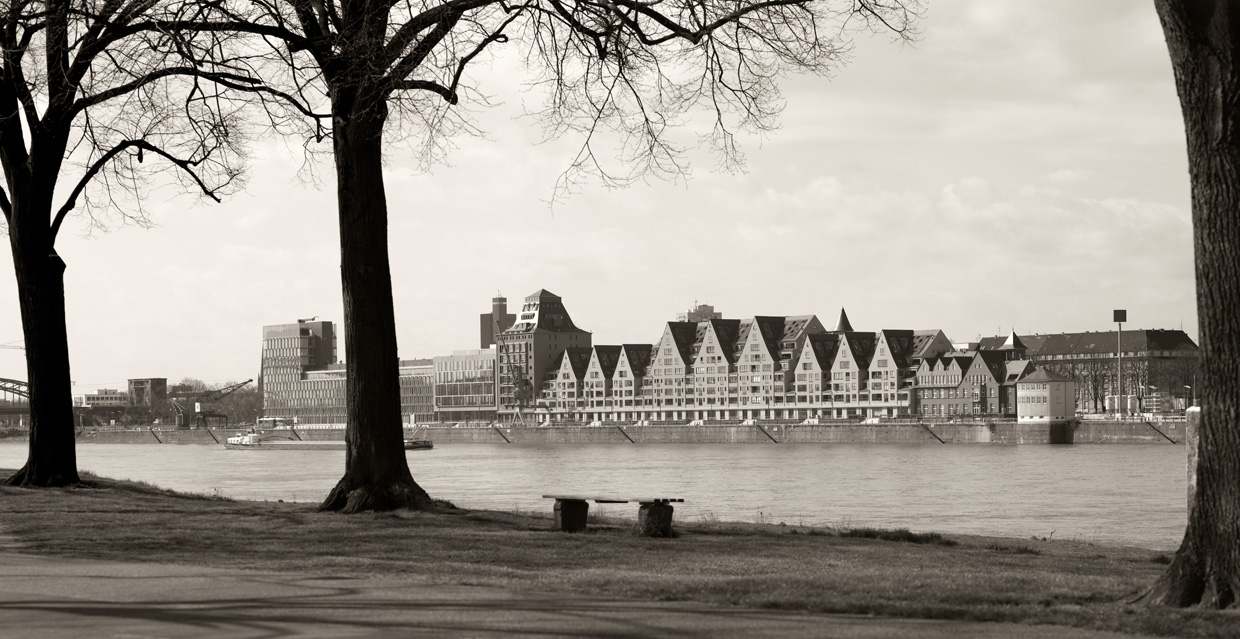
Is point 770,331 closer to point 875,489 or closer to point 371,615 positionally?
point 875,489

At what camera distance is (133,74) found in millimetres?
17953

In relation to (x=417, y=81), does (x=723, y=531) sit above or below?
below

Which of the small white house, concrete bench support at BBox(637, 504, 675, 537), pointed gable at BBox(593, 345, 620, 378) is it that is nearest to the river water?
concrete bench support at BBox(637, 504, 675, 537)

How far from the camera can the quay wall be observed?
12144 centimetres

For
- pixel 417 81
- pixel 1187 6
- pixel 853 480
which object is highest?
pixel 417 81

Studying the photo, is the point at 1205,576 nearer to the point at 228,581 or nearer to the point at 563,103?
the point at 228,581

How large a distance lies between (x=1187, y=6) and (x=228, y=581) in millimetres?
7454

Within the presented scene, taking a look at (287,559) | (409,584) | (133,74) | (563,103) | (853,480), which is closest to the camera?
(409,584)

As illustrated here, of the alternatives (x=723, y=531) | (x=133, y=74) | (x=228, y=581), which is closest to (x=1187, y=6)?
(x=228, y=581)

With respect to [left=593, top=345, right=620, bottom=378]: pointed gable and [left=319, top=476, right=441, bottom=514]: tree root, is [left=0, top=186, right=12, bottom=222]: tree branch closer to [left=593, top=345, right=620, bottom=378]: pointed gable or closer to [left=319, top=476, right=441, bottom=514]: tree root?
[left=319, top=476, right=441, bottom=514]: tree root

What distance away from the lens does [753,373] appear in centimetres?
17438

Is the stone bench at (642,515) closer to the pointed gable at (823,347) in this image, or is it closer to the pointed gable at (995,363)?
the pointed gable at (995,363)

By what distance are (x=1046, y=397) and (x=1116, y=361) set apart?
1907 inches

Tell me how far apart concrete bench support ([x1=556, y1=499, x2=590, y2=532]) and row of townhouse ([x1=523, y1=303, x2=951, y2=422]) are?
14575 centimetres
